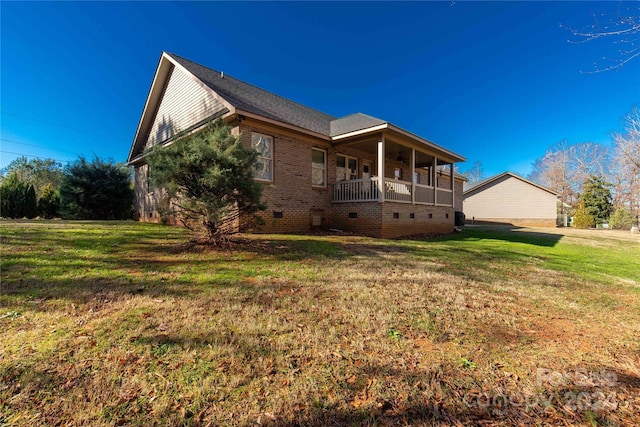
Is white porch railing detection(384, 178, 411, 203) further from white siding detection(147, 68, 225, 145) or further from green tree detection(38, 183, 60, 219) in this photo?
green tree detection(38, 183, 60, 219)

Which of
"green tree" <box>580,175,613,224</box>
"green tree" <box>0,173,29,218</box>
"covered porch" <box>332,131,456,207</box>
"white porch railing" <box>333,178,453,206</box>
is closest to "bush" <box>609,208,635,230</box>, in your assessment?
"green tree" <box>580,175,613,224</box>

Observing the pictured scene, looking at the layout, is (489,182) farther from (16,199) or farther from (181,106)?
(16,199)

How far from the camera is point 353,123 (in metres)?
12.8

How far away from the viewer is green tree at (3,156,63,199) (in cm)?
3888

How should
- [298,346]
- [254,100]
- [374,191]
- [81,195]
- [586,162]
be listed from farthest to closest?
[586,162], [81,195], [254,100], [374,191], [298,346]

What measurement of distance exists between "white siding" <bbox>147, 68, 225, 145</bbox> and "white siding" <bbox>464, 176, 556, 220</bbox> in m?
27.5

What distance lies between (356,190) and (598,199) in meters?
34.1

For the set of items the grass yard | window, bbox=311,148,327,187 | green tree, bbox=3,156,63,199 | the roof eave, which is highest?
green tree, bbox=3,156,63,199

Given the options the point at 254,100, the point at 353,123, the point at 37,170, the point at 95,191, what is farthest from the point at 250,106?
the point at 37,170

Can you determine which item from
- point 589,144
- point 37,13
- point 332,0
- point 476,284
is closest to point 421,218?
point 476,284

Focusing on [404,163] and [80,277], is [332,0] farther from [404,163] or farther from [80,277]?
[80,277]

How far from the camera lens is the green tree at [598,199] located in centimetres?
3016

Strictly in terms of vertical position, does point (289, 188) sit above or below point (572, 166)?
below

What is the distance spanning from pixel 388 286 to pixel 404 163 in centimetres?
1314
